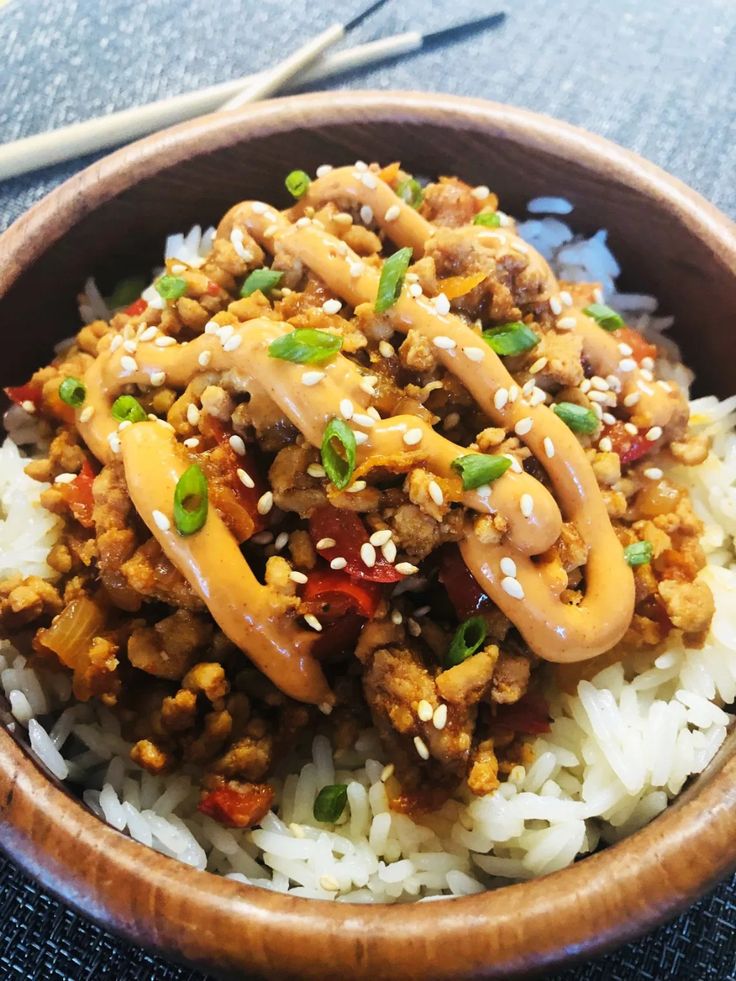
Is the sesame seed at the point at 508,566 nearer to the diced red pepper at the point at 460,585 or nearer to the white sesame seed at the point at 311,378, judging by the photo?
the diced red pepper at the point at 460,585

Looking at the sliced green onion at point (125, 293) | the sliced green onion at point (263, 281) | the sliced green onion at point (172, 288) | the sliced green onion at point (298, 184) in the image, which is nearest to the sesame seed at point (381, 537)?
the sliced green onion at point (263, 281)

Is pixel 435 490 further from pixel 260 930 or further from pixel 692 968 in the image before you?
pixel 692 968

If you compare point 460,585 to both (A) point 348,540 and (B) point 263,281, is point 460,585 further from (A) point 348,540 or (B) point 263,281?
(B) point 263,281

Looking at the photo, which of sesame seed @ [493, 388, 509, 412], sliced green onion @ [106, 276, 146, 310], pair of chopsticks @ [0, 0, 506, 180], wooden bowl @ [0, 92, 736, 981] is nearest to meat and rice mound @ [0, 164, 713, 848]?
sesame seed @ [493, 388, 509, 412]

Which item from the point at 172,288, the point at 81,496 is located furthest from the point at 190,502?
the point at 172,288

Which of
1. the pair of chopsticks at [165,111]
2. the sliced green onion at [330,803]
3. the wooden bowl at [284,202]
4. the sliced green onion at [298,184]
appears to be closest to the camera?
the wooden bowl at [284,202]

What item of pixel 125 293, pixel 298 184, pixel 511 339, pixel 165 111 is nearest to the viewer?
pixel 511 339
